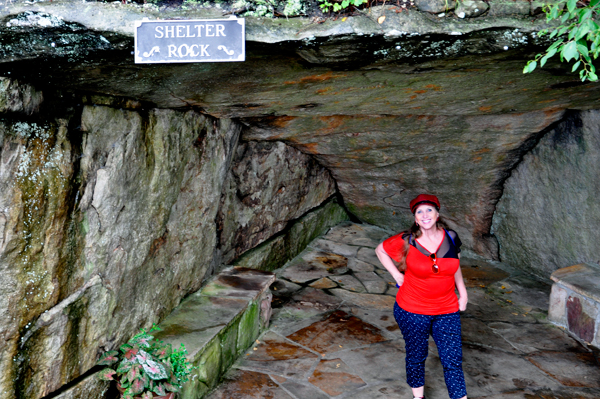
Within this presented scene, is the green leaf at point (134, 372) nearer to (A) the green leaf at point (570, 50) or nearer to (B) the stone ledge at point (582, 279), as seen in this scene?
(A) the green leaf at point (570, 50)

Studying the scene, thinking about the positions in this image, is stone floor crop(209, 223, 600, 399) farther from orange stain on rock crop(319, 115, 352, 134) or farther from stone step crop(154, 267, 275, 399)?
orange stain on rock crop(319, 115, 352, 134)

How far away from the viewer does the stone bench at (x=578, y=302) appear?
148 inches

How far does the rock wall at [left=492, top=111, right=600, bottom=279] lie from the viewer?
4.24 m

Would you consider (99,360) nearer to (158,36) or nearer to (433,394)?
(158,36)

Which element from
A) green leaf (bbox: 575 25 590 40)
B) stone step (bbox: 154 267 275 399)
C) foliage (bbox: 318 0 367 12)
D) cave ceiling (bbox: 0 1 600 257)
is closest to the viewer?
green leaf (bbox: 575 25 590 40)

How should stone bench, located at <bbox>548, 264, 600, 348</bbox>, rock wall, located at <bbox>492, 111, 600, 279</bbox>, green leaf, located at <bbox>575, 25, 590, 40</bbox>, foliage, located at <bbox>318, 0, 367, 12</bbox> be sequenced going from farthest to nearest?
rock wall, located at <bbox>492, 111, 600, 279</bbox>, stone bench, located at <bbox>548, 264, 600, 348</bbox>, foliage, located at <bbox>318, 0, 367, 12</bbox>, green leaf, located at <bbox>575, 25, 590, 40</bbox>

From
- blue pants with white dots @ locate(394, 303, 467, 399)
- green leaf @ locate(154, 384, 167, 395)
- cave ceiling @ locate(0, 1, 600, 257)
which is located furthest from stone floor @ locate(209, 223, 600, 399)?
cave ceiling @ locate(0, 1, 600, 257)

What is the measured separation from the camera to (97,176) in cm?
246

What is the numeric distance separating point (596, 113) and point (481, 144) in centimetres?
95

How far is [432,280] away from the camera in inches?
105

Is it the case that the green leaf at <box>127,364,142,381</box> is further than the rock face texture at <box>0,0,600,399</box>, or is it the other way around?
the green leaf at <box>127,364,142,381</box>

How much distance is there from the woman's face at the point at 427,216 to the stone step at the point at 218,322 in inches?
56.6

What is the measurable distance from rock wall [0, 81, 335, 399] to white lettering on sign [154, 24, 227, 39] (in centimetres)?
68

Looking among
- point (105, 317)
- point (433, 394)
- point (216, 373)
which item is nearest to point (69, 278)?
point (105, 317)
